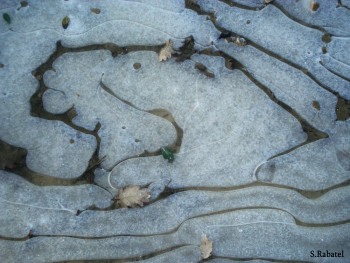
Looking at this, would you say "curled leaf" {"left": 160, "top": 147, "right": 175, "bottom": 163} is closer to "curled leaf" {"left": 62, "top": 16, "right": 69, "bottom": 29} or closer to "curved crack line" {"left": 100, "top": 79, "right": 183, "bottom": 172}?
"curved crack line" {"left": 100, "top": 79, "right": 183, "bottom": 172}

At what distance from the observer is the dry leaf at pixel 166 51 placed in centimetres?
451

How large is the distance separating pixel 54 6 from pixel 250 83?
3418mm

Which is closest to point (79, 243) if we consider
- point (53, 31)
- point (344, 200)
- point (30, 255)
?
point (30, 255)

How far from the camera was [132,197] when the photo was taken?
4.33m

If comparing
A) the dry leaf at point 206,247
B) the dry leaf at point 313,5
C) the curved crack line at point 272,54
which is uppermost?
the dry leaf at point 313,5

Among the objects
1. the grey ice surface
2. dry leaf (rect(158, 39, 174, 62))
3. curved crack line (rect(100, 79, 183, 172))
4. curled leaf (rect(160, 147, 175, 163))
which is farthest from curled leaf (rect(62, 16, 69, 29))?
curled leaf (rect(160, 147, 175, 163))

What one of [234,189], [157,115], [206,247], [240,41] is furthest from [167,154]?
[240,41]

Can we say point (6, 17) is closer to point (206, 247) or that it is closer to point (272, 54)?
point (272, 54)

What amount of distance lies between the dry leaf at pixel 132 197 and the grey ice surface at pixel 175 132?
113 mm

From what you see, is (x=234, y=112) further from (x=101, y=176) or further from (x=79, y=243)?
(x=79, y=243)

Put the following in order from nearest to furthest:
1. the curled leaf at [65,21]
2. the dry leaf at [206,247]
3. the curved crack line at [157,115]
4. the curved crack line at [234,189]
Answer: the dry leaf at [206,247] → the curved crack line at [234,189] → the curved crack line at [157,115] → the curled leaf at [65,21]

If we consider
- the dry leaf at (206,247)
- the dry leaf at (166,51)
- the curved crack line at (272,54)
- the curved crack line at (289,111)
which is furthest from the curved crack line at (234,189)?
the dry leaf at (166,51)

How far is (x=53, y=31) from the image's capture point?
461 cm

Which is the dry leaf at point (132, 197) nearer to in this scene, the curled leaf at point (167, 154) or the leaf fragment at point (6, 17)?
the curled leaf at point (167, 154)
